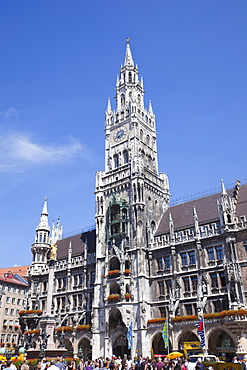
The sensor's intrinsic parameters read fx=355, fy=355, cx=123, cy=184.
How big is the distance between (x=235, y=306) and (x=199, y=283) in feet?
18.6

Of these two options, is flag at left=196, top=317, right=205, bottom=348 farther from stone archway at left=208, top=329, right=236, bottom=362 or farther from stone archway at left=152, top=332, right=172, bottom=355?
stone archway at left=152, top=332, right=172, bottom=355

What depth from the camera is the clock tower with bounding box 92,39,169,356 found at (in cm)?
4516

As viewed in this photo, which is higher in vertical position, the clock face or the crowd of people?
the clock face

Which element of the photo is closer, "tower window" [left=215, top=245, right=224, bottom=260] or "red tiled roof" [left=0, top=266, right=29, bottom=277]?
"tower window" [left=215, top=245, right=224, bottom=260]

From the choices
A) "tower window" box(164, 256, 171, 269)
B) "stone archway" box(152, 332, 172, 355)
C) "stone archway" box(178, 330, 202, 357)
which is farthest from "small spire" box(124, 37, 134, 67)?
"stone archway" box(178, 330, 202, 357)

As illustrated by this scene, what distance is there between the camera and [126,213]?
50938 mm

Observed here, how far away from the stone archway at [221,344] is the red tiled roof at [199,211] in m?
13.4

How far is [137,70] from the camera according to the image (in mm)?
67875

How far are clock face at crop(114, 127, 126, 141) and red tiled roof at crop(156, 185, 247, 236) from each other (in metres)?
14.3

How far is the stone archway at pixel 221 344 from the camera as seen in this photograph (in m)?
38.1

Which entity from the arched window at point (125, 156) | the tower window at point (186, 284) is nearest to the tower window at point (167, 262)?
the tower window at point (186, 284)

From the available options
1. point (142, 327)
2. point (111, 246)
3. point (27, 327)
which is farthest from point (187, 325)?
point (27, 327)

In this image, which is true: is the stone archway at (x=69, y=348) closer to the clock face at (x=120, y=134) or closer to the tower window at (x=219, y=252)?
the tower window at (x=219, y=252)

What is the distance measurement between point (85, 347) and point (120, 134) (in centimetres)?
3304
